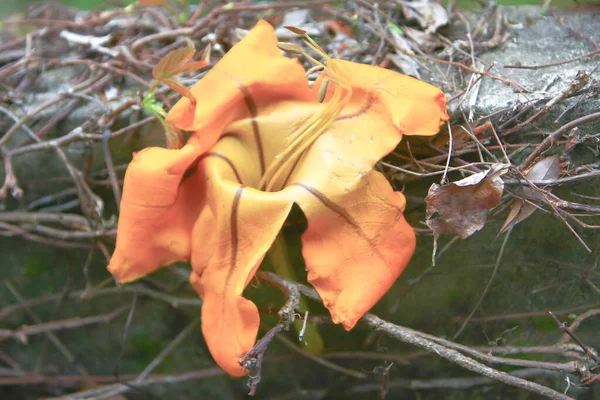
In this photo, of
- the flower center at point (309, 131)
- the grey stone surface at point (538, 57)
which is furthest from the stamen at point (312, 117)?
the grey stone surface at point (538, 57)

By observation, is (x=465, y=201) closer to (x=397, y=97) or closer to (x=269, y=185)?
(x=397, y=97)

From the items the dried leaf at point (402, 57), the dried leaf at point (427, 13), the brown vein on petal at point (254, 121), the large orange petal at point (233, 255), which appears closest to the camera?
the large orange petal at point (233, 255)

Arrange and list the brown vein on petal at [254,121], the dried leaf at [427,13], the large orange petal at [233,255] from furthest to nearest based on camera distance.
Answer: the dried leaf at [427,13] → the brown vein on petal at [254,121] → the large orange petal at [233,255]

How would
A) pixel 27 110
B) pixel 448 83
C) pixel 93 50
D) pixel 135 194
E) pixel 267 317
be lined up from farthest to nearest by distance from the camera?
pixel 93 50 → pixel 27 110 → pixel 267 317 → pixel 448 83 → pixel 135 194

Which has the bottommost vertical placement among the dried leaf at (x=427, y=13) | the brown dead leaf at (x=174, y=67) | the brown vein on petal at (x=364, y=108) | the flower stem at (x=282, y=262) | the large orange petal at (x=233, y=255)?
the flower stem at (x=282, y=262)

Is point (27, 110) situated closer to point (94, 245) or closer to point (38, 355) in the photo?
point (94, 245)

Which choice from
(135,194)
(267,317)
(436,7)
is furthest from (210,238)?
(436,7)

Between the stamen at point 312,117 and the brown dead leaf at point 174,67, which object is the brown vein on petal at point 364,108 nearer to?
the stamen at point 312,117

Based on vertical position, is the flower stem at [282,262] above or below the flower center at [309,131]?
below
